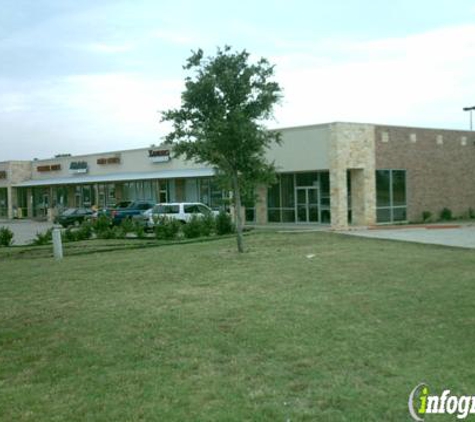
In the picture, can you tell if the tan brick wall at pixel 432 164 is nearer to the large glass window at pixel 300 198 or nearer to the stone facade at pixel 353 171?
the stone facade at pixel 353 171

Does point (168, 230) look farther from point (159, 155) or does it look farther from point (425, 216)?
point (159, 155)

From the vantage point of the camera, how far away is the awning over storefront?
138 ft

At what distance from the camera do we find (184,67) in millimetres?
18250

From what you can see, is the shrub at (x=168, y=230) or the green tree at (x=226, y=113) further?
the shrub at (x=168, y=230)

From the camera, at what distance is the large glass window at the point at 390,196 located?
35.8 metres

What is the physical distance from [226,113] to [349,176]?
18397mm

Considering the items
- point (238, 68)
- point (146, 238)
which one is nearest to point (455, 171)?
point (146, 238)

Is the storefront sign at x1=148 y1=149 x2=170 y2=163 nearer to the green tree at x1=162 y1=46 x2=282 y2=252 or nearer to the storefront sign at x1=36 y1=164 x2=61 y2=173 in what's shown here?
the storefront sign at x1=36 y1=164 x2=61 y2=173

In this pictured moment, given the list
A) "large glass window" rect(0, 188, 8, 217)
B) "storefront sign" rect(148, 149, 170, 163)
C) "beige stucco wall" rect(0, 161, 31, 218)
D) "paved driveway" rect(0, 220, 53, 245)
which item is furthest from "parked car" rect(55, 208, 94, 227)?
"large glass window" rect(0, 188, 8, 217)

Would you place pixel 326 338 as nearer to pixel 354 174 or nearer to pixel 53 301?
pixel 53 301

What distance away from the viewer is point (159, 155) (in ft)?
153

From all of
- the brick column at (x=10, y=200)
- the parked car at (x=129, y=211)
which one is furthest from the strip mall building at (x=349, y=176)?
the brick column at (x=10, y=200)

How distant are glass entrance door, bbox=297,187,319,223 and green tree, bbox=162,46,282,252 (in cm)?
1770

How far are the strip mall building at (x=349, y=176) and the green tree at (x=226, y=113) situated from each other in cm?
1214
